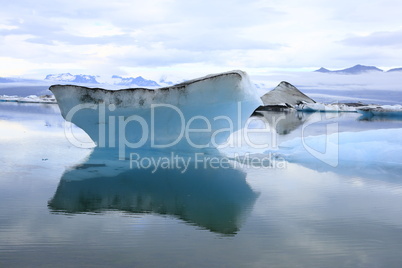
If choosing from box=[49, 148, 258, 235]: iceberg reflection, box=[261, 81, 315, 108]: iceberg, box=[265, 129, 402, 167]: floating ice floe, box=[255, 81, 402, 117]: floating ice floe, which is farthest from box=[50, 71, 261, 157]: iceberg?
box=[261, 81, 315, 108]: iceberg

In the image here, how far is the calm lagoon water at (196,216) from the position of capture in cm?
316

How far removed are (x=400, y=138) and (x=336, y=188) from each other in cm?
322

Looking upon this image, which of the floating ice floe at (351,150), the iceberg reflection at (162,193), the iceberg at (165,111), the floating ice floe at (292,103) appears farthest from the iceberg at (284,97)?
the iceberg reflection at (162,193)

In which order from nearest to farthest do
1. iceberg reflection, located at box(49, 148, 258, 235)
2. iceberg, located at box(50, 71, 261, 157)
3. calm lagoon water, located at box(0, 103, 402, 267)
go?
1. calm lagoon water, located at box(0, 103, 402, 267)
2. iceberg reflection, located at box(49, 148, 258, 235)
3. iceberg, located at box(50, 71, 261, 157)

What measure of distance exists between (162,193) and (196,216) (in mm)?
1067

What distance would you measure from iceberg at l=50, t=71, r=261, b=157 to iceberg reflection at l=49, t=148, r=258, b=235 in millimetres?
1166

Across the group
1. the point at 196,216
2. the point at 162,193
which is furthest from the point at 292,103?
the point at 196,216

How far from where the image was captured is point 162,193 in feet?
17.0

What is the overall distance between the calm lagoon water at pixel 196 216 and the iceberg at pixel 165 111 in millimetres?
1238

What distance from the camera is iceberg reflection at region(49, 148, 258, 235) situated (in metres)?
4.30

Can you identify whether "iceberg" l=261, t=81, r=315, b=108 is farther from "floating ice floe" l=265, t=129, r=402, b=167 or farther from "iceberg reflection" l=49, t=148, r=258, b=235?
"iceberg reflection" l=49, t=148, r=258, b=235

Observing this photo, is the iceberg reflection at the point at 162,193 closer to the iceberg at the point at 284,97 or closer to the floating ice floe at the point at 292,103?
the floating ice floe at the point at 292,103

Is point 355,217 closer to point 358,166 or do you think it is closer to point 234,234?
point 234,234

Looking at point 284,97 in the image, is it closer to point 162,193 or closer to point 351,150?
point 351,150
